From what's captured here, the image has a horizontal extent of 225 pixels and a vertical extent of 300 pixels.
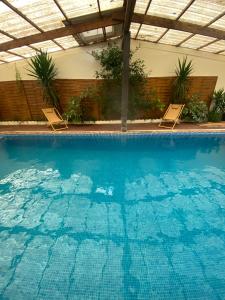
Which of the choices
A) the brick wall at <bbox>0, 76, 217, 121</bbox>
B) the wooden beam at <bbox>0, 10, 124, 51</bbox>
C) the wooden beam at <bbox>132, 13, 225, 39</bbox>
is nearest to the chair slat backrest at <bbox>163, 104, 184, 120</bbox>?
the brick wall at <bbox>0, 76, 217, 121</bbox>

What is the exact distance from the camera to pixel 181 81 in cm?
773

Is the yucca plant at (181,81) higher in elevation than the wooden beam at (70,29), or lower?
lower

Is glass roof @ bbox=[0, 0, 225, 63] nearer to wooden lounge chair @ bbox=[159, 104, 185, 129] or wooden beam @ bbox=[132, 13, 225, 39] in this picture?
wooden beam @ bbox=[132, 13, 225, 39]

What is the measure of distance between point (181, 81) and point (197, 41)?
138cm

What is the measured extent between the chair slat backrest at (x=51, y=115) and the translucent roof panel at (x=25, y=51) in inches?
79.0

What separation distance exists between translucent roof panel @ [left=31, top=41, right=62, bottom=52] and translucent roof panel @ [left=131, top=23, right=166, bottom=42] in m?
2.70

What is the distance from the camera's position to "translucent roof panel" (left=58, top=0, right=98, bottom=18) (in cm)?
426

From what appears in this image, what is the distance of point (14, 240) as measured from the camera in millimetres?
2906

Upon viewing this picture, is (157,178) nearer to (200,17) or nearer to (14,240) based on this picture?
(14,240)

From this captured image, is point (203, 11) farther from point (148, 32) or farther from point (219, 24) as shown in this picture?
point (148, 32)

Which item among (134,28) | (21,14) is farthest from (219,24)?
(21,14)

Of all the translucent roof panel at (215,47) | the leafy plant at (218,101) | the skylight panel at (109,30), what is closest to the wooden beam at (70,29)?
the skylight panel at (109,30)

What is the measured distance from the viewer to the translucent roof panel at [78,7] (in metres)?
4.26

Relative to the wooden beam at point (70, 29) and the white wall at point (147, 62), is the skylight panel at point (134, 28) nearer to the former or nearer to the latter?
the white wall at point (147, 62)
